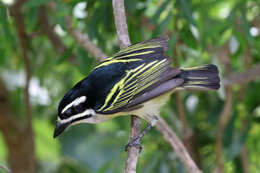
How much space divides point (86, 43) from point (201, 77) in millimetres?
1078

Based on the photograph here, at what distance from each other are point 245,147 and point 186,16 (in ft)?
5.54

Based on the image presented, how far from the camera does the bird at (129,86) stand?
3280 mm

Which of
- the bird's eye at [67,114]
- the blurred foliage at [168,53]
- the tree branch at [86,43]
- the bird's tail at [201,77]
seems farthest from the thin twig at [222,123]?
the bird's eye at [67,114]

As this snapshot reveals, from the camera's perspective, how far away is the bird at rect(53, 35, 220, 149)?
3.28 m

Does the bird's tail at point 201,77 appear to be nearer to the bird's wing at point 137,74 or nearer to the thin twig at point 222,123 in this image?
the bird's wing at point 137,74

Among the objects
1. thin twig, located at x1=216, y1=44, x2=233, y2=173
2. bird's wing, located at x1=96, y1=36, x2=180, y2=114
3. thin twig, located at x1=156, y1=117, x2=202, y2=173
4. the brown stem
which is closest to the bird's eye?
bird's wing, located at x1=96, y1=36, x2=180, y2=114

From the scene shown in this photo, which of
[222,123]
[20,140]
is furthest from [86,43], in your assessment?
[20,140]

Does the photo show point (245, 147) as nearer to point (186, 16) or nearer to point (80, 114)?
point (186, 16)

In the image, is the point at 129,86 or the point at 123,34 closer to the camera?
the point at 129,86

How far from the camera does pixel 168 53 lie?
3.74 meters

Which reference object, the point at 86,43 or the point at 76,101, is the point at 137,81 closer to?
the point at 76,101

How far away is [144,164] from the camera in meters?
4.53

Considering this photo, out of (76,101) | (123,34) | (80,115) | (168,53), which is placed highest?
(123,34)

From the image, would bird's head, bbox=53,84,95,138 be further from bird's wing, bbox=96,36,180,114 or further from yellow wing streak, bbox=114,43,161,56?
yellow wing streak, bbox=114,43,161,56
